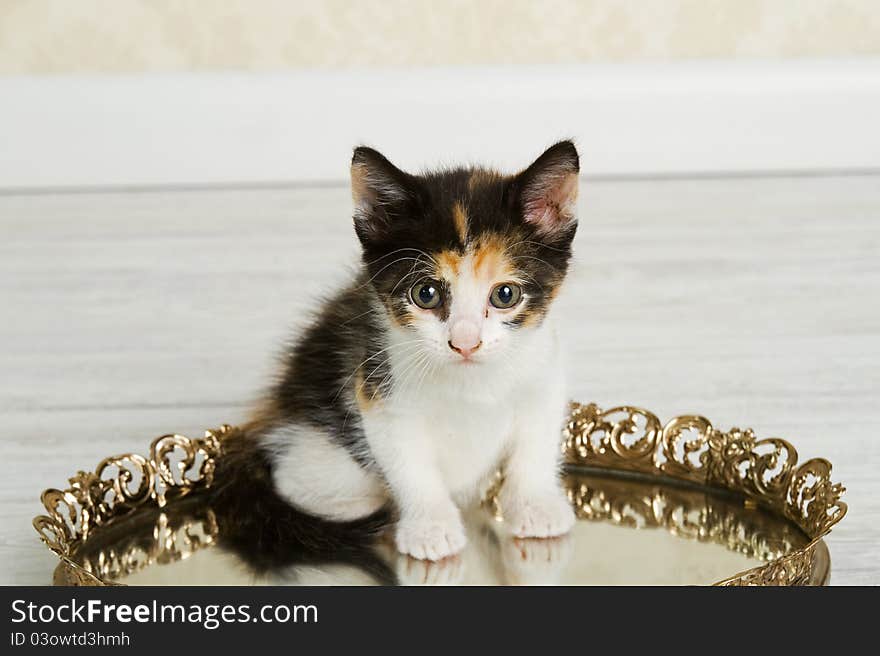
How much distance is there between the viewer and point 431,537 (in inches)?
48.3

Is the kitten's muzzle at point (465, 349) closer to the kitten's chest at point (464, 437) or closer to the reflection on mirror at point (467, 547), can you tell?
the kitten's chest at point (464, 437)

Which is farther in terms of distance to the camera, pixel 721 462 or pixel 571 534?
pixel 721 462

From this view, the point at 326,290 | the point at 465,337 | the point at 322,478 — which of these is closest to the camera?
the point at 465,337

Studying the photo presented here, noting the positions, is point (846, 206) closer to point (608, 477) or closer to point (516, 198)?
point (608, 477)

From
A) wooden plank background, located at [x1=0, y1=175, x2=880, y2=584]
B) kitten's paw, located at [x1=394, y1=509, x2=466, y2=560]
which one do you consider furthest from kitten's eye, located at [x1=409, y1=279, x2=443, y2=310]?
wooden plank background, located at [x1=0, y1=175, x2=880, y2=584]

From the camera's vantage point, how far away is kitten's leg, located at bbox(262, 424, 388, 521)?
4.36 feet

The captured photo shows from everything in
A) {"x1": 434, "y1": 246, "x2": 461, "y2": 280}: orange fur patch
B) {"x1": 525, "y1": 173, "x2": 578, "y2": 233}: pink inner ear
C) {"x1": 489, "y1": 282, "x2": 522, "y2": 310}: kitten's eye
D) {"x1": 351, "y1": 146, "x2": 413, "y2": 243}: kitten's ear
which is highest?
{"x1": 351, "y1": 146, "x2": 413, "y2": 243}: kitten's ear

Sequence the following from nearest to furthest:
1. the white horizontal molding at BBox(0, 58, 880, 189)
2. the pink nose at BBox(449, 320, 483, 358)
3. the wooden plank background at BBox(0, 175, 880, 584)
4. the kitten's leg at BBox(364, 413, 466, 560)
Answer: the pink nose at BBox(449, 320, 483, 358), the kitten's leg at BBox(364, 413, 466, 560), the wooden plank background at BBox(0, 175, 880, 584), the white horizontal molding at BBox(0, 58, 880, 189)

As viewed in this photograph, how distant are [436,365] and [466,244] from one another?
0.14 m

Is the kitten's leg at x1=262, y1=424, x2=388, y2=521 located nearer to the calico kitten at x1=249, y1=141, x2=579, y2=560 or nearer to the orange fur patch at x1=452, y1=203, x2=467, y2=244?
the calico kitten at x1=249, y1=141, x2=579, y2=560

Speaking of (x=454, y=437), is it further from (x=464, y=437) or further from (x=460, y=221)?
(x=460, y=221)

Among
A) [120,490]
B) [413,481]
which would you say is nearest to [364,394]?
[413,481]

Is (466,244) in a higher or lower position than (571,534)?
higher

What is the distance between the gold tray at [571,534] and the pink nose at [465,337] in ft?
0.76
